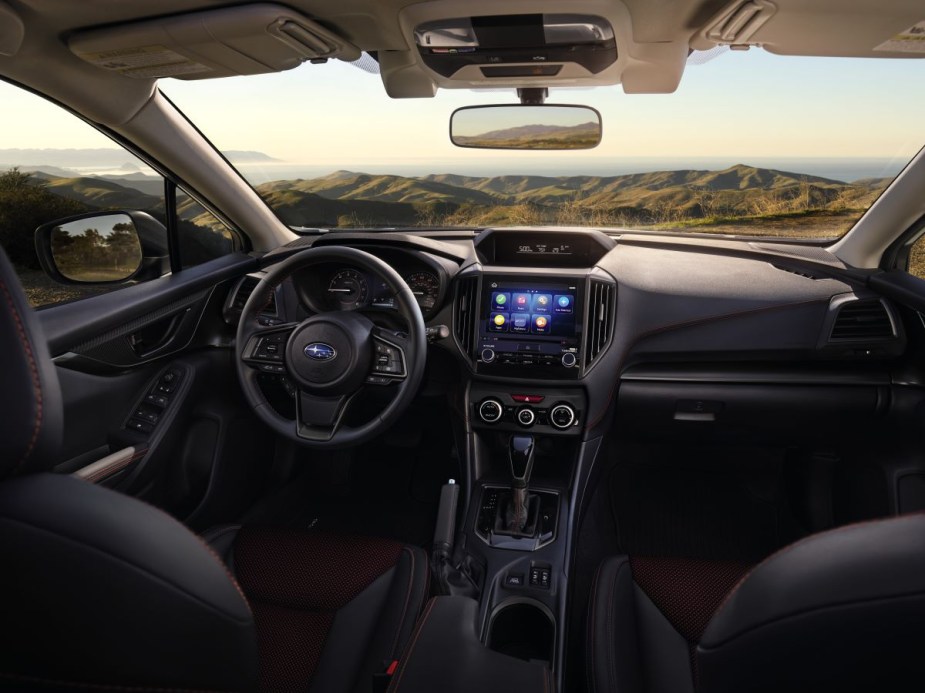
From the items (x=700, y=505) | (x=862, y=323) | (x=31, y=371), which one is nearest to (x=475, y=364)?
(x=700, y=505)

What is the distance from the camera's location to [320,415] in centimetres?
241

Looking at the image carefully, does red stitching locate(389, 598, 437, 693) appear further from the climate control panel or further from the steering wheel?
the climate control panel

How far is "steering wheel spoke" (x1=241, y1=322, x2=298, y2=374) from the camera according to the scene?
2.51 meters

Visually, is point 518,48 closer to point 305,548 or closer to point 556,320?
point 556,320

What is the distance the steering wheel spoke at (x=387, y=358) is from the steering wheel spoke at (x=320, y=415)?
136 millimetres

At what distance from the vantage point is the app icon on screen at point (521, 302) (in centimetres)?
Answer: 292

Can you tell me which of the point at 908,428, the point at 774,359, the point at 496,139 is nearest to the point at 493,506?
the point at 774,359

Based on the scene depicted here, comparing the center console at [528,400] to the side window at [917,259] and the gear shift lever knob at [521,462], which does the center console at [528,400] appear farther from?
the side window at [917,259]

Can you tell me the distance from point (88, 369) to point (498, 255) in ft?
5.92

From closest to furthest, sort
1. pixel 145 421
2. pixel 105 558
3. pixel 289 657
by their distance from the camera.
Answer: pixel 105 558 → pixel 289 657 → pixel 145 421

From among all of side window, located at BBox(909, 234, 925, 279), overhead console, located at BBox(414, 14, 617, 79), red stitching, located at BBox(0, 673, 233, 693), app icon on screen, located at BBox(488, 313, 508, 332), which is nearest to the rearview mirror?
overhead console, located at BBox(414, 14, 617, 79)

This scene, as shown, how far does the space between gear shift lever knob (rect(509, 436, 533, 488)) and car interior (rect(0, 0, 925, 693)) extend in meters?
0.02

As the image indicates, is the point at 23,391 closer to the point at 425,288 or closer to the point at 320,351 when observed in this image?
the point at 320,351

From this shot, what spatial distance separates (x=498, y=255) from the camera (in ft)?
10.6
